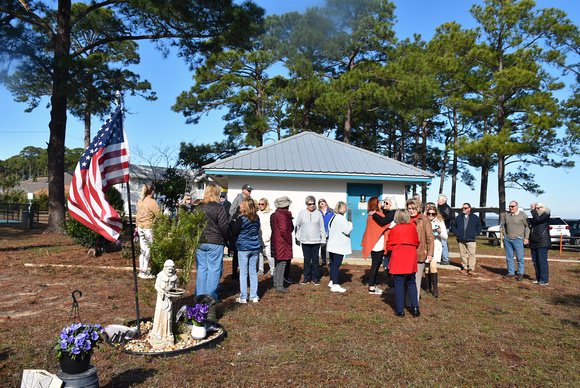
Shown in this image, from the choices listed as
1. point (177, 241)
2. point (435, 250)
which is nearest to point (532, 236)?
point (435, 250)

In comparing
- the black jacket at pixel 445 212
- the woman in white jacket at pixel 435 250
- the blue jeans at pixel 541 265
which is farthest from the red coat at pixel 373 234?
the black jacket at pixel 445 212

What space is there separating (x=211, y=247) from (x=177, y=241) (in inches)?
39.9

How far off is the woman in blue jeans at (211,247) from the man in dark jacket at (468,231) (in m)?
7.18

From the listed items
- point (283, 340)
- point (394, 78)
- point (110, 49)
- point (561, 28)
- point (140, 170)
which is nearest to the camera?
point (283, 340)

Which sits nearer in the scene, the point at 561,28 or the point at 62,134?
the point at 62,134

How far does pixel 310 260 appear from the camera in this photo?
8719 millimetres

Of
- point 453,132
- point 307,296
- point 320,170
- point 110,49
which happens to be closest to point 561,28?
point 453,132

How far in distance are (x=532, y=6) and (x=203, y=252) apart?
26624 mm

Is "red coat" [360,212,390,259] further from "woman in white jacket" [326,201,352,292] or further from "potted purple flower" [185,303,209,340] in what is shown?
"potted purple flower" [185,303,209,340]

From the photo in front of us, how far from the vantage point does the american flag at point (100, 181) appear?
14.2ft

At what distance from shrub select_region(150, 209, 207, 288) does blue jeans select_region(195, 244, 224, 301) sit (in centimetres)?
67

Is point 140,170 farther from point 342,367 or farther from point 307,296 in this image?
point 342,367

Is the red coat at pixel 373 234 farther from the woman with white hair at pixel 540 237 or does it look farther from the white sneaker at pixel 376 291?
the woman with white hair at pixel 540 237

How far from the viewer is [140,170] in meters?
44.0
